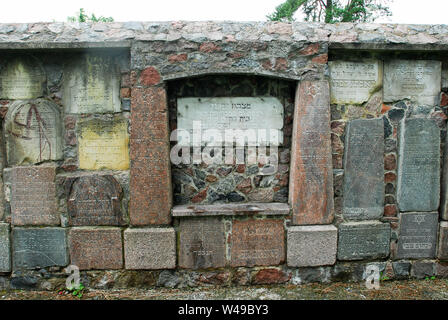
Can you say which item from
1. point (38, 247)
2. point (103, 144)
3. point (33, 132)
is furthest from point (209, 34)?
point (38, 247)

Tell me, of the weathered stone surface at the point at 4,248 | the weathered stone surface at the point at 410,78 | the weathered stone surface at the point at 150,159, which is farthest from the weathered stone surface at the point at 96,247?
the weathered stone surface at the point at 410,78

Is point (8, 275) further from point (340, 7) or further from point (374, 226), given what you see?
point (340, 7)

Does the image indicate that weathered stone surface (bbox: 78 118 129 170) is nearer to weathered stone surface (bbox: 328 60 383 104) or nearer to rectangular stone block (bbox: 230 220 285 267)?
rectangular stone block (bbox: 230 220 285 267)

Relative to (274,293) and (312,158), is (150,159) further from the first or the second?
(274,293)

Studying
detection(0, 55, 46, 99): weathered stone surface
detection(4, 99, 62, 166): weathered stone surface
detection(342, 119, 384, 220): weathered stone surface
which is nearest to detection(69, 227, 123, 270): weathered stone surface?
detection(4, 99, 62, 166): weathered stone surface

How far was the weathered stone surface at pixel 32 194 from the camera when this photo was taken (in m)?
2.96

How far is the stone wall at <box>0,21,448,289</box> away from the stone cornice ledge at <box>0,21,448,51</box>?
2 cm

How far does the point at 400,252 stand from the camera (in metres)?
3.14

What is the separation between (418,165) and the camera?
305 centimetres

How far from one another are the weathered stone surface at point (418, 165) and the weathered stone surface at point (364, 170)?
0.81ft

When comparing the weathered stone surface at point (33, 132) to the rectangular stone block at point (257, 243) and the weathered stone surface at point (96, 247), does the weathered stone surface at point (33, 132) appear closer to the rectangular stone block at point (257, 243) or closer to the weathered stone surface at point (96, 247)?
the weathered stone surface at point (96, 247)

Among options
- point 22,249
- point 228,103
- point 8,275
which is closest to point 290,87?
point 228,103

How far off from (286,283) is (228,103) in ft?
7.19

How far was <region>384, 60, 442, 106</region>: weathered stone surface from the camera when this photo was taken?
3.04m
